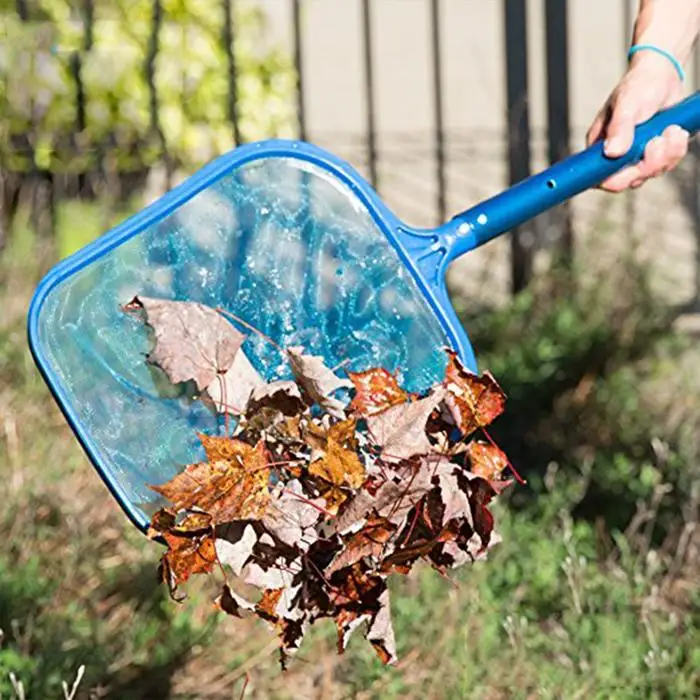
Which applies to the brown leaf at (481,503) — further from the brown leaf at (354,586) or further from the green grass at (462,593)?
the green grass at (462,593)

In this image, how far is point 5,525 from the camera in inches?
98.8

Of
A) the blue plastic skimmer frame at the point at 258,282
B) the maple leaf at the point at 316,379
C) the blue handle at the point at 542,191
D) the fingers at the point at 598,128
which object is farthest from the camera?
the fingers at the point at 598,128

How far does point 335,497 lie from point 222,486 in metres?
0.13

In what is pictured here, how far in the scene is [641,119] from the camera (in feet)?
6.21

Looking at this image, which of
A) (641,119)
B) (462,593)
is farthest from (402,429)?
(462,593)

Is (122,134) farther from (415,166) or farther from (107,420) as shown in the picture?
(107,420)

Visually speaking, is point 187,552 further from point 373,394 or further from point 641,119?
point 641,119

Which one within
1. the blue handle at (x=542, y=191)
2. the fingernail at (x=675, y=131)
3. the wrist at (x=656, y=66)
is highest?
the wrist at (x=656, y=66)

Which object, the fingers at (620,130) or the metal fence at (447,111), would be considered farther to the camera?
the metal fence at (447,111)

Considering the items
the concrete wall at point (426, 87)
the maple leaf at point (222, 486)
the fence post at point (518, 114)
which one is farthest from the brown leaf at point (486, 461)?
the concrete wall at point (426, 87)

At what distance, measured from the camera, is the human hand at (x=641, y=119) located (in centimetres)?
184

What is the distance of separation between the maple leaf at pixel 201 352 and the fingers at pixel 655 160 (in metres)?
0.63

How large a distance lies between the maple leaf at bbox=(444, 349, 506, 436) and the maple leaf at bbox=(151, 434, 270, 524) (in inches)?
9.2

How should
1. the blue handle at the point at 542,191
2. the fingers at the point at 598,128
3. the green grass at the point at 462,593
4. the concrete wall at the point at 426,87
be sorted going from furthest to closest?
the concrete wall at the point at 426,87, the green grass at the point at 462,593, the fingers at the point at 598,128, the blue handle at the point at 542,191
